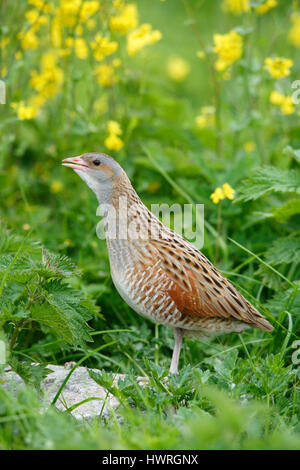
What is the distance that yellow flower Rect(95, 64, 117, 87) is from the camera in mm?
5805

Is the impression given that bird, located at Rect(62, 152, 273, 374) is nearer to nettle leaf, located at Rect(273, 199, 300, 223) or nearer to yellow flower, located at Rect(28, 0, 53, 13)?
nettle leaf, located at Rect(273, 199, 300, 223)

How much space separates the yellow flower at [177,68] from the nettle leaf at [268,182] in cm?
551

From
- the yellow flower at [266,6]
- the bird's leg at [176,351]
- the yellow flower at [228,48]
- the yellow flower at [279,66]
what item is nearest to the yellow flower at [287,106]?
the yellow flower at [279,66]

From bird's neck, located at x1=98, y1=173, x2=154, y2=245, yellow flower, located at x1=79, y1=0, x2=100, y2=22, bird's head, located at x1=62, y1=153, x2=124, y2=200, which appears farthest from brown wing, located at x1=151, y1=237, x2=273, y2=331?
yellow flower, located at x1=79, y1=0, x2=100, y2=22

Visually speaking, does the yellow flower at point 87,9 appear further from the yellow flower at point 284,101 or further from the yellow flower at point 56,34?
the yellow flower at point 284,101

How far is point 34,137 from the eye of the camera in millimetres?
6211

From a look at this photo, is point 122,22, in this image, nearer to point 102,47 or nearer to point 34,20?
point 102,47

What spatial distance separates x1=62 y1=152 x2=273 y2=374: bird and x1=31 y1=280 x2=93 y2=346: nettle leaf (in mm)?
390

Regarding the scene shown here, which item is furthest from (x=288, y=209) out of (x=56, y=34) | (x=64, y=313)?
(x=56, y=34)

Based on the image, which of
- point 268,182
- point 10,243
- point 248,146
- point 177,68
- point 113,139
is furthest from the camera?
point 177,68

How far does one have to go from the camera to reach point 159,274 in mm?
3717

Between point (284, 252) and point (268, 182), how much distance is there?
45cm

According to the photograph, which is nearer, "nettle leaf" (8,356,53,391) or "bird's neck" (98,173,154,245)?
"nettle leaf" (8,356,53,391)

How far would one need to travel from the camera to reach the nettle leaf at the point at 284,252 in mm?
4227
